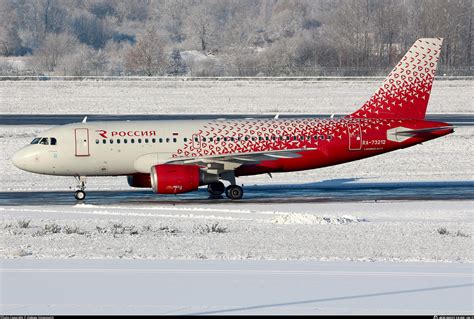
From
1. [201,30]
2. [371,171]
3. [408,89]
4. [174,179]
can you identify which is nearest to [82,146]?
[174,179]

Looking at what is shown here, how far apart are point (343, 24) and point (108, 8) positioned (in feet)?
247

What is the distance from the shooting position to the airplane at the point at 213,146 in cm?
3791

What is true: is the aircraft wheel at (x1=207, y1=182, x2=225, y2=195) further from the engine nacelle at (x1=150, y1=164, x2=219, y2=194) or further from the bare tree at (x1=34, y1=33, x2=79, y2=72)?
the bare tree at (x1=34, y1=33, x2=79, y2=72)

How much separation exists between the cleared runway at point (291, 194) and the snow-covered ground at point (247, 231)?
1.55 m

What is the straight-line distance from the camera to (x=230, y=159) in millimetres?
37812

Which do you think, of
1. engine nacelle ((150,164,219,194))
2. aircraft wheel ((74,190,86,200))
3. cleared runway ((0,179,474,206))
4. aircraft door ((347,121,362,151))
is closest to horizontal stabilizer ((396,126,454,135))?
aircraft door ((347,121,362,151))

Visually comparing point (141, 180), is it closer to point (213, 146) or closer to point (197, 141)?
point (197, 141)

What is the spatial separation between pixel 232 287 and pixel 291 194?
1944 centimetres

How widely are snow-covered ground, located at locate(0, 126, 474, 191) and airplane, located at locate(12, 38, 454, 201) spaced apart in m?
3.57

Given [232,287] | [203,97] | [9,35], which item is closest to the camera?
[232,287]

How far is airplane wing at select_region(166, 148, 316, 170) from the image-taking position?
37.7 metres

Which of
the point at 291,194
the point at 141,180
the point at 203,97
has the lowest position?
the point at 291,194

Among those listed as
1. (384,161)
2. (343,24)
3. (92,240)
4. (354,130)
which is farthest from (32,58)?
(92,240)

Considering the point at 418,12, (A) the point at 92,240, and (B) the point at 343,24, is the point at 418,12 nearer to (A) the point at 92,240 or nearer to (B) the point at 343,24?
(B) the point at 343,24
